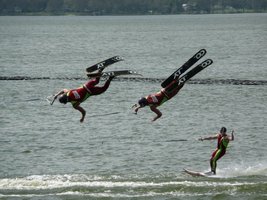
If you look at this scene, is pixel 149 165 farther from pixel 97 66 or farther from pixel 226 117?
pixel 226 117

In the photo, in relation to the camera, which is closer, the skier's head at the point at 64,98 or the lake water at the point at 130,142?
the skier's head at the point at 64,98

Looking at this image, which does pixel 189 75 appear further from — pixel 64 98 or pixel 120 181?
pixel 120 181

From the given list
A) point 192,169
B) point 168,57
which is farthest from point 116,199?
point 168,57

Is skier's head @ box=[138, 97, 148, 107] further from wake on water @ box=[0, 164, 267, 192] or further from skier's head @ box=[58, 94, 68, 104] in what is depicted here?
wake on water @ box=[0, 164, 267, 192]

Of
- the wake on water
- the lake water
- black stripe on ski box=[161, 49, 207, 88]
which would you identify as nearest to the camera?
black stripe on ski box=[161, 49, 207, 88]

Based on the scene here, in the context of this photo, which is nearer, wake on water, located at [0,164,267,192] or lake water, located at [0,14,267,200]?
lake water, located at [0,14,267,200]

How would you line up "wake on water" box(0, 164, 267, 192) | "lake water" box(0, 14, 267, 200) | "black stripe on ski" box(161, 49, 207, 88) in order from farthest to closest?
"wake on water" box(0, 164, 267, 192) → "lake water" box(0, 14, 267, 200) → "black stripe on ski" box(161, 49, 207, 88)

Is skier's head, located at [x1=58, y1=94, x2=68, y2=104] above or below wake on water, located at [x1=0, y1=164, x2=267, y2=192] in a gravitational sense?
above

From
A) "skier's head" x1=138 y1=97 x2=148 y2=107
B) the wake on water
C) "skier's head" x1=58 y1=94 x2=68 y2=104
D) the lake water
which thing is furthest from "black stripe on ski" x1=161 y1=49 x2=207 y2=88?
the wake on water

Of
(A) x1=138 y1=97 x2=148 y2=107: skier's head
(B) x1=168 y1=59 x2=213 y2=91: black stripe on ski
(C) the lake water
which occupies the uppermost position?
(B) x1=168 y1=59 x2=213 y2=91: black stripe on ski

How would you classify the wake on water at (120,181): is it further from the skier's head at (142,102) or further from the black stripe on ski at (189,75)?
the black stripe on ski at (189,75)

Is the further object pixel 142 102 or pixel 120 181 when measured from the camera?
pixel 120 181

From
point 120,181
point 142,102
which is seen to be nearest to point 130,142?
point 120,181

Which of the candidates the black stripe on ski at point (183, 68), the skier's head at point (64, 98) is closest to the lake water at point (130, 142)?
the skier's head at point (64, 98)
